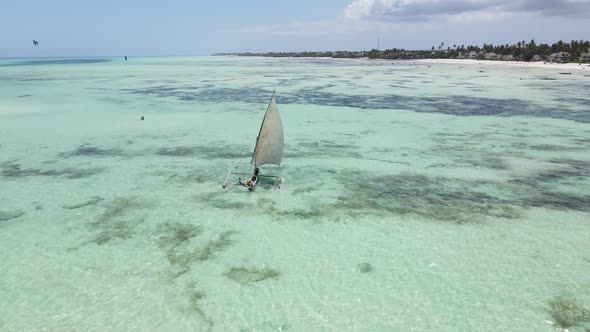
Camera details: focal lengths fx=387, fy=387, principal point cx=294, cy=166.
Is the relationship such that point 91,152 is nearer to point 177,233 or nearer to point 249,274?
point 177,233

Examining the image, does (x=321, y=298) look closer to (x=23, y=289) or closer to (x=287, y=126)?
(x=23, y=289)

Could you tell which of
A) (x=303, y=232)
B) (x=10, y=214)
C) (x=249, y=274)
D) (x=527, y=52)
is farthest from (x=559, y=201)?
(x=527, y=52)

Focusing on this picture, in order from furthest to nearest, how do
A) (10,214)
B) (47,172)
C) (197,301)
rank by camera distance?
1. (47,172)
2. (10,214)
3. (197,301)

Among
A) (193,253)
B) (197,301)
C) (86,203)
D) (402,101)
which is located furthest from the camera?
(402,101)

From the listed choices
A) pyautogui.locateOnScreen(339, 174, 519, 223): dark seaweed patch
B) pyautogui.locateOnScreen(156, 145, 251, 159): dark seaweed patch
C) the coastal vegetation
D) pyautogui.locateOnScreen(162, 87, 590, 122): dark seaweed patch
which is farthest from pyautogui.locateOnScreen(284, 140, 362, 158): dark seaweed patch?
the coastal vegetation

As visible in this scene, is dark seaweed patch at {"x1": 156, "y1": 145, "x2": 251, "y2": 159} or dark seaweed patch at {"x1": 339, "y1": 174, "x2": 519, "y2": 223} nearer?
dark seaweed patch at {"x1": 339, "y1": 174, "x2": 519, "y2": 223}

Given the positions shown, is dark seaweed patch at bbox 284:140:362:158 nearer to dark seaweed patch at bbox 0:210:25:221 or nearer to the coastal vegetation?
dark seaweed patch at bbox 0:210:25:221
